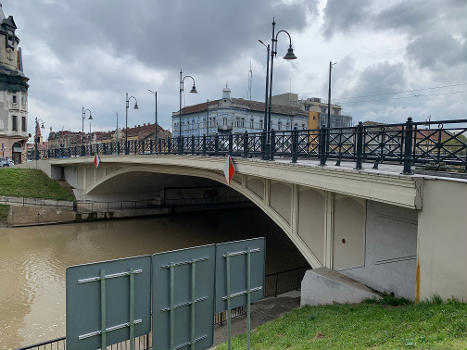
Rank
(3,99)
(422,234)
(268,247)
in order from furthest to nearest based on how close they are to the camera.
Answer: (3,99) < (268,247) < (422,234)

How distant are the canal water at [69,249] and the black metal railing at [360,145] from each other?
742cm

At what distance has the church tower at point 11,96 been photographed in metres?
49.8

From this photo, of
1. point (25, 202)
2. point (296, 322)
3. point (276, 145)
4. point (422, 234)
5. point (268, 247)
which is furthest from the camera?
point (25, 202)

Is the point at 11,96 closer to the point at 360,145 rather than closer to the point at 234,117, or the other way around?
the point at 234,117

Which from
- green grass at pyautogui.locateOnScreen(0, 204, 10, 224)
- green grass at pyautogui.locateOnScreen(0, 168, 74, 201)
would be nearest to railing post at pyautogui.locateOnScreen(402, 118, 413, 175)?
green grass at pyautogui.locateOnScreen(0, 204, 10, 224)

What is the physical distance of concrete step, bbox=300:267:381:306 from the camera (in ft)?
28.3

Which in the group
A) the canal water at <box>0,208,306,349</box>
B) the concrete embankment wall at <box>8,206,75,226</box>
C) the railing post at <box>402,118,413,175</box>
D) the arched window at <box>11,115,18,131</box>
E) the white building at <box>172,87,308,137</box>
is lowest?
the canal water at <box>0,208,306,349</box>

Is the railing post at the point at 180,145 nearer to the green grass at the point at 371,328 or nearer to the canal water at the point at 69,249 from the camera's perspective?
the canal water at the point at 69,249

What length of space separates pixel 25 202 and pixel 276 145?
25.3 metres

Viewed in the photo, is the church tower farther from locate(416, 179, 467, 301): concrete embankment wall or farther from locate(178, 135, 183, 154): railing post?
locate(416, 179, 467, 301): concrete embankment wall

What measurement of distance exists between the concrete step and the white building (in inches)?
1778

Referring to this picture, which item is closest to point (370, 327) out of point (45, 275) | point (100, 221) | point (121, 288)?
point (121, 288)

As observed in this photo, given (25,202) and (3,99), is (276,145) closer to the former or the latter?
(25,202)

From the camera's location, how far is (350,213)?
375 inches
